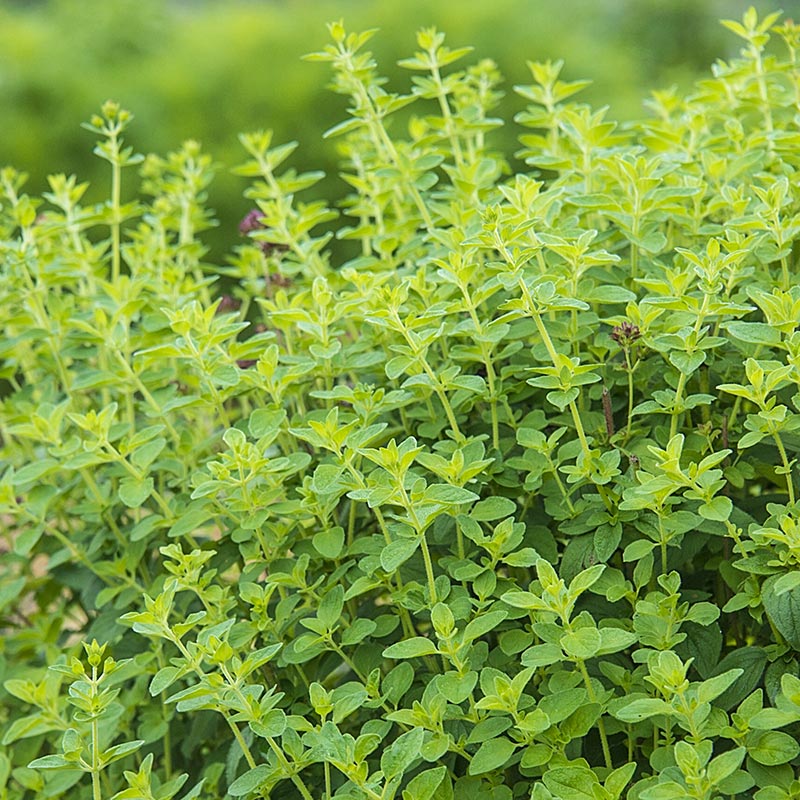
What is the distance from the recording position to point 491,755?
104 centimetres

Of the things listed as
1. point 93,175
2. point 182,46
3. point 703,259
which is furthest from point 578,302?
point 182,46

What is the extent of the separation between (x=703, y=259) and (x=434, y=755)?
0.57 m

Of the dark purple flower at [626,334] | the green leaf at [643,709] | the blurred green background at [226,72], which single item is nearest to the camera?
the green leaf at [643,709]

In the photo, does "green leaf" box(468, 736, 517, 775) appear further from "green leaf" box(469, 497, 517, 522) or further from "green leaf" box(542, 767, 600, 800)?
"green leaf" box(469, 497, 517, 522)

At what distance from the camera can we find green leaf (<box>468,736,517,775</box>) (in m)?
1.03

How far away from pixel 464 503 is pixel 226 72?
18.0 ft

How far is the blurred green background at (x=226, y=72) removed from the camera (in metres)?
5.69

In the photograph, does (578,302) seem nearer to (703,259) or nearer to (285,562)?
(703,259)

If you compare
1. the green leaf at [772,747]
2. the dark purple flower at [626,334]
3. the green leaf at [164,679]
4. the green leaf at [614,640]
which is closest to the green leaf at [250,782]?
the green leaf at [164,679]

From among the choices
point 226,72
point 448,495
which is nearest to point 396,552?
point 448,495

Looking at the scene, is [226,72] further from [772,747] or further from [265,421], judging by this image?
[772,747]

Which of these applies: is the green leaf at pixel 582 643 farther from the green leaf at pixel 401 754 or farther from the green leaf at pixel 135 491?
the green leaf at pixel 135 491

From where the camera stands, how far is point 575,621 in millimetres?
1038

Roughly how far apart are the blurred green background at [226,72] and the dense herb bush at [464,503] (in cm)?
413
